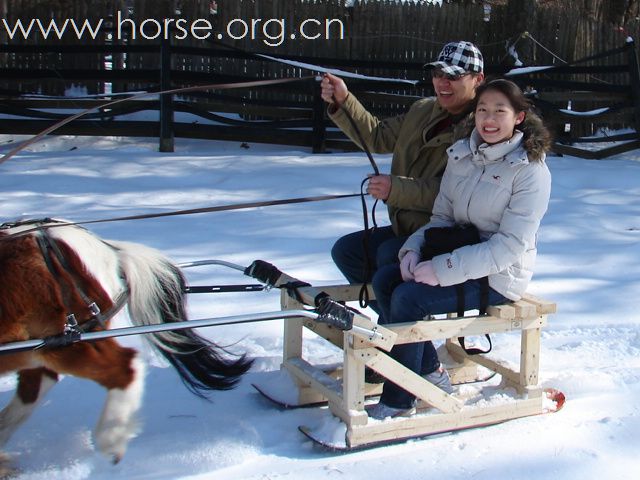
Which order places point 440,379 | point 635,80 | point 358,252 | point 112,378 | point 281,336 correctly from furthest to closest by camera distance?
point 635,80
point 281,336
point 358,252
point 440,379
point 112,378

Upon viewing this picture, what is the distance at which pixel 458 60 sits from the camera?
11.1 ft

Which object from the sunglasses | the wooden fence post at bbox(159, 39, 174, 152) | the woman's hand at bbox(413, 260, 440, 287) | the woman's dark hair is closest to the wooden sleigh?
the woman's hand at bbox(413, 260, 440, 287)

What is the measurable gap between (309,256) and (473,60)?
2573 millimetres

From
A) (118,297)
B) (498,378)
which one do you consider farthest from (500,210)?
(118,297)

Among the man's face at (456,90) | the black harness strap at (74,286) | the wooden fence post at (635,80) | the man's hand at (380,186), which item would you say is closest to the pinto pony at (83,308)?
the black harness strap at (74,286)

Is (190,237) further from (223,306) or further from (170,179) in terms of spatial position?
(170,179)

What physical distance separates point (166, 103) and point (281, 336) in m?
5.90

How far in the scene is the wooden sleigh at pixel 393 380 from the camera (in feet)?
9.98

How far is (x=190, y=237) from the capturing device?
6.14 metres

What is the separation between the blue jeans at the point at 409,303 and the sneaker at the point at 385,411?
0.02 metres

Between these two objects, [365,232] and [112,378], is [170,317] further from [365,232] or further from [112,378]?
[365,232]

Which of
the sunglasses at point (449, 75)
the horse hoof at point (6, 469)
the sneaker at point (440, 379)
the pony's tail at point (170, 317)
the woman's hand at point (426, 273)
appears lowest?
the horse hoof at point (6, 469)

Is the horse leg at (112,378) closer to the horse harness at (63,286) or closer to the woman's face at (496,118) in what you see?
the horse harness at (63,286)

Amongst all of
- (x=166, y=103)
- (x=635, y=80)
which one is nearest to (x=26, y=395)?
(x=166, y=103)
